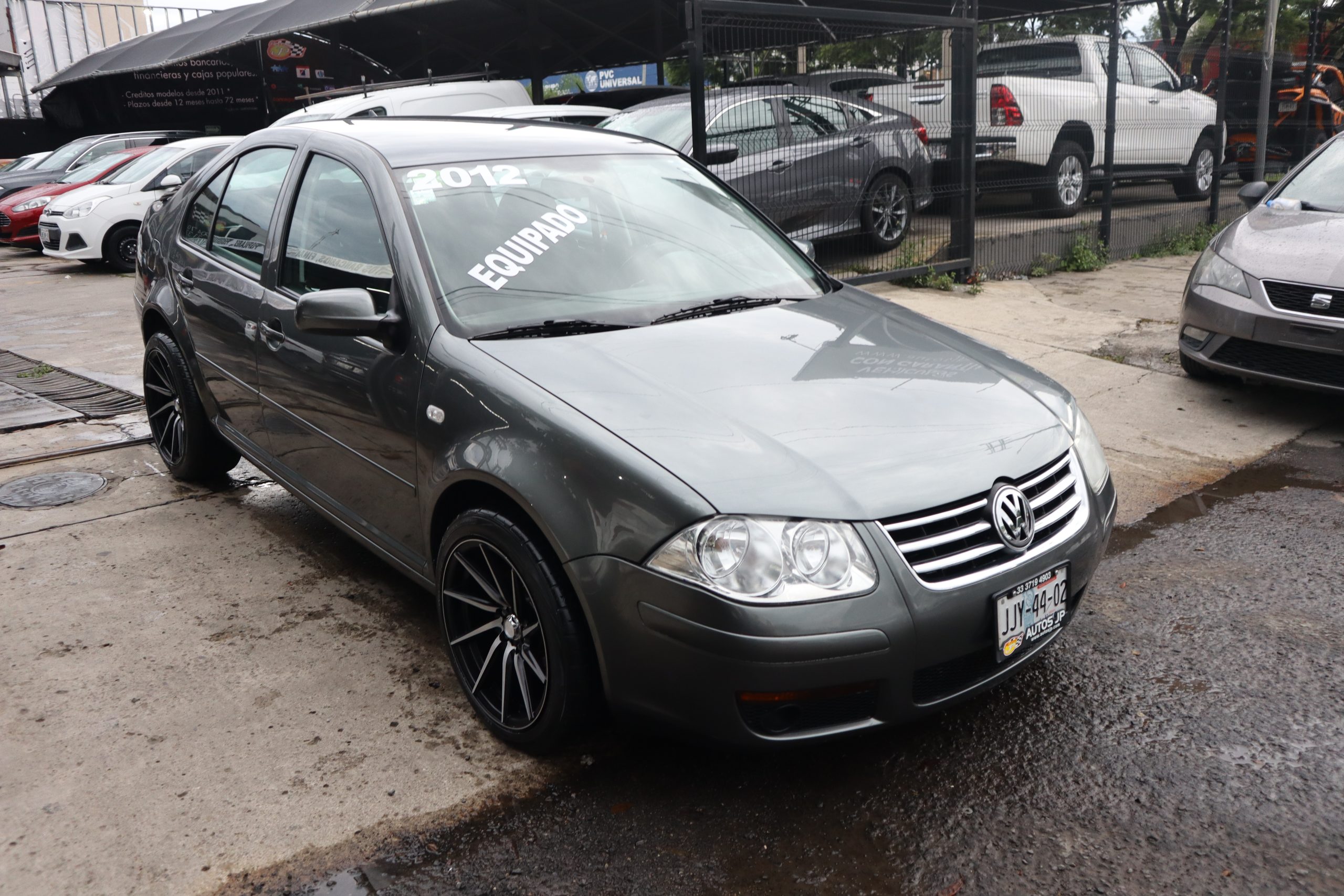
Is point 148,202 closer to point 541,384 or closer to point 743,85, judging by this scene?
point 743,85

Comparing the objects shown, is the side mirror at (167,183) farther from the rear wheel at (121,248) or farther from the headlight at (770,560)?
the headlight at (770,560)

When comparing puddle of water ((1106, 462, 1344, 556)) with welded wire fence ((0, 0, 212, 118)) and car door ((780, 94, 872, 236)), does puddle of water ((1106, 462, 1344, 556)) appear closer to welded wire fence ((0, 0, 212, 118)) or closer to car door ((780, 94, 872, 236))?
car door ((780, 94, 872, 236))

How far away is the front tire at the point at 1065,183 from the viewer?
33.0 ft

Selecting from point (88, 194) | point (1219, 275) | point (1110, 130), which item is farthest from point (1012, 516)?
point (88, 194)

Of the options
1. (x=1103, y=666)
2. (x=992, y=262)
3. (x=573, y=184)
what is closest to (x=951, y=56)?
(x=992, y=262)

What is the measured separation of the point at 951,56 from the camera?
29.7 feet

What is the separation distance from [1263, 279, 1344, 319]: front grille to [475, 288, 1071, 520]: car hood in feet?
9.65

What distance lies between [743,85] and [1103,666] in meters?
5.54

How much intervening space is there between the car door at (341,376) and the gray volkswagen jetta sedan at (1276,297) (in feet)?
15.0

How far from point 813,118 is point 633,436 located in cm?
619

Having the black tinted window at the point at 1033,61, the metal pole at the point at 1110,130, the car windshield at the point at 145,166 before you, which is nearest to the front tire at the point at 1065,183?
the metal pole at the point at 1110,130

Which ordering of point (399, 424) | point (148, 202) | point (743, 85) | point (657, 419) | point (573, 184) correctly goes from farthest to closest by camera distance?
point (148, 202) < point (743, 85) < point (573, 184) < point (399, 424) < point (657, 419)

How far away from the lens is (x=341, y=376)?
3.43 m

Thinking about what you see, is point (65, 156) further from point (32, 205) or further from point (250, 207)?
point (250, 207)
